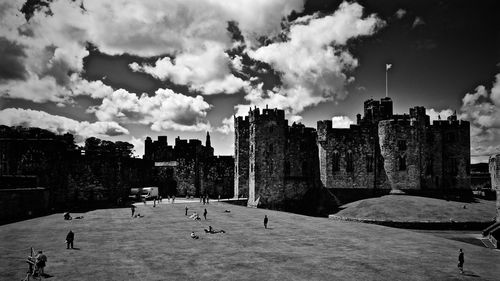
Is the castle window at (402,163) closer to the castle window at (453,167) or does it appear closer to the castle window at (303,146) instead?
the castle window at (453,167)

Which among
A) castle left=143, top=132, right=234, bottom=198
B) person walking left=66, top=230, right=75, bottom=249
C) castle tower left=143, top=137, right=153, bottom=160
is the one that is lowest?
person walking left=66, top=230, right=75, bottom=249

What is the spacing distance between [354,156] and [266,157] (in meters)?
14.1

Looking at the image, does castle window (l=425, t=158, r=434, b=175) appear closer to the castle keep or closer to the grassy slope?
the grassy slope

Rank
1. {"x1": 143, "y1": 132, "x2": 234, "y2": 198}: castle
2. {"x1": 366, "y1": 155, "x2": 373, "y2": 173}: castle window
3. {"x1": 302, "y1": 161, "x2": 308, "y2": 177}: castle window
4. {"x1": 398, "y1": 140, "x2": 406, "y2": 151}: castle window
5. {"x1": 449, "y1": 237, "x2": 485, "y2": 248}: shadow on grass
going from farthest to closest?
{"x1": 143, "y1": 132, "x2": 234, "y2": 198}: castle, {"x1": 302, "y1": 161, "x2": 308, "y2": 177}: castle window, {"x1": 366, "y1": 155, "x2": 373, "y2": 173}: castle window, {"x1": 398, "y1": 140, "x2": 406, "y2": 151}: castle window, {"x1": 449, "y1": 237, "x2": 485, "y2": 248}: shadow on grass

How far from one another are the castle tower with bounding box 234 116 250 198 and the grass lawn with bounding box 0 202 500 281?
2002cm

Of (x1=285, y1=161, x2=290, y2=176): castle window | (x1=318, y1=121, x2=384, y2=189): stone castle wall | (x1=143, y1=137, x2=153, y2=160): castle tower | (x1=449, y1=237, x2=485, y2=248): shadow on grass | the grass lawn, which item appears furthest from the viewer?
(x1=143, y1=137, x2=153, y2=160): castle tower

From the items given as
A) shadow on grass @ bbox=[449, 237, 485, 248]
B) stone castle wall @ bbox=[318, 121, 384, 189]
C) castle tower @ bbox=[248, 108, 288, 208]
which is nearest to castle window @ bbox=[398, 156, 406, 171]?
stone castle wall @ bbox=[318, 121, 384, 189]

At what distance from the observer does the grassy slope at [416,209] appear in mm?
44347

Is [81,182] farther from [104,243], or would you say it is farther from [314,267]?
[314,267]

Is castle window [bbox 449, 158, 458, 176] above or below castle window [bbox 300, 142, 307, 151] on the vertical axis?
below

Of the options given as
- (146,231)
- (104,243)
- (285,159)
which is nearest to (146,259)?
(104,243)

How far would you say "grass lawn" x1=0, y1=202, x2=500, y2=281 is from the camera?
19.7 meters

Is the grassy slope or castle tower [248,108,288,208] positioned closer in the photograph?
the grassy slope

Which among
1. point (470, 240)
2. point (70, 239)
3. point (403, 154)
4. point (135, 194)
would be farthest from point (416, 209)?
point (135, 194)
